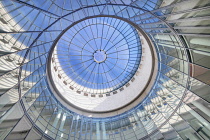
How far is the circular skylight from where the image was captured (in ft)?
81.0

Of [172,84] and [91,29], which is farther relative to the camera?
[91,29]

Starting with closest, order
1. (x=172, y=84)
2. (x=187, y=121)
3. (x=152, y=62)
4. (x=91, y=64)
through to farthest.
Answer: (x=187, y=121)
(x=172, y=84)
(x=152, y=62)
(x=91, y=64)

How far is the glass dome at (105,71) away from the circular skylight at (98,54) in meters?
0.19

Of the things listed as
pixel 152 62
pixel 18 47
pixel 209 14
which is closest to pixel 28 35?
pixel 18 47

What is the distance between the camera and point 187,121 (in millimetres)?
14766

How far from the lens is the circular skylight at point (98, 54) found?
24688mm

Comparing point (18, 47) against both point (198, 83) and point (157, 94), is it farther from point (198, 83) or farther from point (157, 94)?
point (157, 94)

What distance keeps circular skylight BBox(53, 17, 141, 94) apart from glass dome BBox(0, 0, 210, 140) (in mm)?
194

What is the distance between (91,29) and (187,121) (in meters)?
20.5

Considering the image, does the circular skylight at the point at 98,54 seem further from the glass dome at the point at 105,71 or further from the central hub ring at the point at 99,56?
the glass dome at the point at 105,71

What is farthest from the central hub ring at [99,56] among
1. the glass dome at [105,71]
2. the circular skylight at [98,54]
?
the glass dome at [105,71]

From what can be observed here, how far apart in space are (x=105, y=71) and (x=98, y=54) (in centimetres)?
403

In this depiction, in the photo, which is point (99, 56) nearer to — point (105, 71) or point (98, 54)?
point (98, 54)

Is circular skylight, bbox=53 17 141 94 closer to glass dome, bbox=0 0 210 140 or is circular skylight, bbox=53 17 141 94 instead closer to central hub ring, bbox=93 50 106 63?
central hub ring, bbox=93 50 106 63
